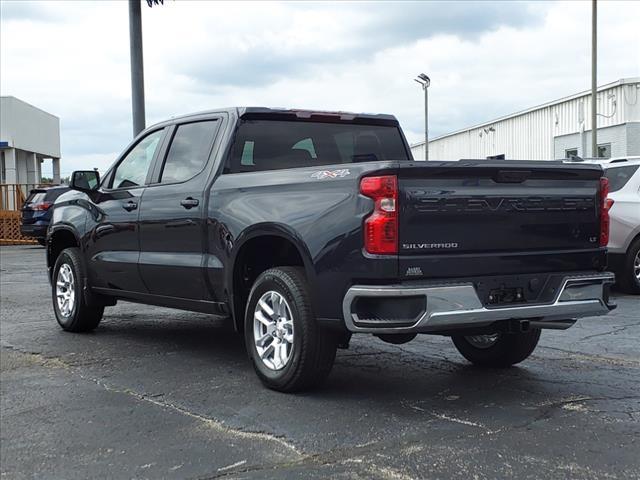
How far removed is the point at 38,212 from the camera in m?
21.1

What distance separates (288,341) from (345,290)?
0.71 m

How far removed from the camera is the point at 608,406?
456cm

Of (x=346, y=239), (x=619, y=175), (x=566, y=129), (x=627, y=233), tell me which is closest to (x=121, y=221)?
(x=346, y=239)

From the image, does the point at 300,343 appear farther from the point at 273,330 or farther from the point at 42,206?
the point at 42,206

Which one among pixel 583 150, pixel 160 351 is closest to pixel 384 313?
pixel 160 351

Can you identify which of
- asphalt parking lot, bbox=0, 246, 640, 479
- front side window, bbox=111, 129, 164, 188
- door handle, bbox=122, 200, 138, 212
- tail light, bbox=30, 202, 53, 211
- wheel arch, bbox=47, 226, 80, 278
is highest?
front side window, bbox=111, 129, 164, 188

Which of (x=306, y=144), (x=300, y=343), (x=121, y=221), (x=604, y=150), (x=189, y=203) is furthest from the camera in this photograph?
(x=604, y=150)

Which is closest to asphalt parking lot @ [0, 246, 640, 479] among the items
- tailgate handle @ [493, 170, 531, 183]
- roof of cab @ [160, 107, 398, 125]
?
tailgate handle @ [493, 170, 531, 183]

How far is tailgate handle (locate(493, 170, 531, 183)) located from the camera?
→ 176 inches

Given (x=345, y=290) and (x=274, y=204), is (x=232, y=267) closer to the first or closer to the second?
(x=274, y=204)

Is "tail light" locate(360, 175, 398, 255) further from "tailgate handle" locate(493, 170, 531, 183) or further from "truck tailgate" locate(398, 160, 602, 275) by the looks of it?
"tailgate handle" locate(493, 170, 531, 183)

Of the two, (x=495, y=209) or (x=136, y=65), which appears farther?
(x=136, y=65)

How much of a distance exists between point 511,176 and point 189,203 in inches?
96.6

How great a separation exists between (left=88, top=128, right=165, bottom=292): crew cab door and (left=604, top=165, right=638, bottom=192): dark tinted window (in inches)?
238
